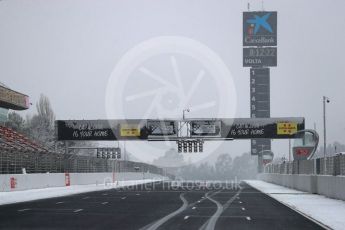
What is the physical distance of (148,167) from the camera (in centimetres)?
13825

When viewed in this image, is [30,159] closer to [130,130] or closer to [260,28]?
[130,130]

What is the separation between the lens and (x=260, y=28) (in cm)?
17062

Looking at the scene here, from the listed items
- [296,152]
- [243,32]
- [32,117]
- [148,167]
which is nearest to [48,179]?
[296,152]

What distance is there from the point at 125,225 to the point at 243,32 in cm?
15266

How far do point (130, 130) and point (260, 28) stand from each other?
90.7 m

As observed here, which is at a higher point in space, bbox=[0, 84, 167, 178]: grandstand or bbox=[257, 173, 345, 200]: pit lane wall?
bbox=[0, 84, 167, 178]: grandstand

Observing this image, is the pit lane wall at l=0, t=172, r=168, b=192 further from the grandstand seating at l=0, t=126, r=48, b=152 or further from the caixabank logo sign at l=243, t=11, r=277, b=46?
the caixabank logo sign at l=243, t=11, r=277, b=46

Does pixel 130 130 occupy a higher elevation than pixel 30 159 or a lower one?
higher

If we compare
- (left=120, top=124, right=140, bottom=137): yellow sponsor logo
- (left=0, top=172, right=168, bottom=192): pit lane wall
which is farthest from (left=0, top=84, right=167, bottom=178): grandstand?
(left=120, top=124, right=140, bottom=137): yellow sponsor logo

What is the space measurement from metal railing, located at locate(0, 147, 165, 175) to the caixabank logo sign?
267 ft

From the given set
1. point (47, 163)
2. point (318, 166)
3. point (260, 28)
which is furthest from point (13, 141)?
point (260, 28)

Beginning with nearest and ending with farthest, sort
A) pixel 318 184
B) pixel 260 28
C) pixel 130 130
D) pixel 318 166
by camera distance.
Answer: pixel 318 166
pixel 318 184
pixel 130 130
pixel 260 28

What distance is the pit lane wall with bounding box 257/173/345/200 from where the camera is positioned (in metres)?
37.4

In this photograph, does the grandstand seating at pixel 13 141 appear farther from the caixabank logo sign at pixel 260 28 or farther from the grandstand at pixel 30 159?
the caixabank logo sign at pixel 260 28
